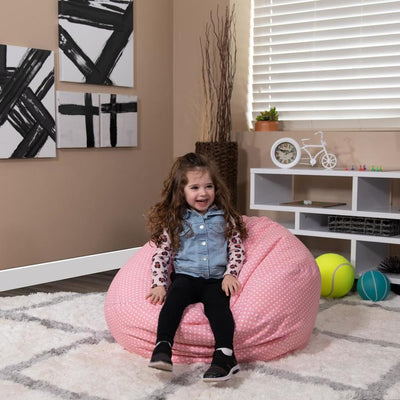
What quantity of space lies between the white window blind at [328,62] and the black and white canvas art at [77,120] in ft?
3.78

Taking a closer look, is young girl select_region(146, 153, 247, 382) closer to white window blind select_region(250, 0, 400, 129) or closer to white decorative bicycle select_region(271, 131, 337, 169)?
white decorative bicycle select_region(271, 131, 337, 169)

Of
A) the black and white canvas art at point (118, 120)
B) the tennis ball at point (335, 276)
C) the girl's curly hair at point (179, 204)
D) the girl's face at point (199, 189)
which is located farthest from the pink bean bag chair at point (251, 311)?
the black and white canvas art at point (118, 120)

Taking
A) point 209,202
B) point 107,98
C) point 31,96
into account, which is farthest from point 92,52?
point 209,202

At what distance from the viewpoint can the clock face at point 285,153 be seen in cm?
390

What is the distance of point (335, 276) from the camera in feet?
10.7

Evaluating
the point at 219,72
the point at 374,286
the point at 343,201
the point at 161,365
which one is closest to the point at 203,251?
the point at 161,365

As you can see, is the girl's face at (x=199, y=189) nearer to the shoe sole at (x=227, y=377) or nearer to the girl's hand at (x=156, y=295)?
the girl's hand at (x=156, y=295)

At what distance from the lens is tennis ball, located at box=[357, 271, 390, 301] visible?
128 inches

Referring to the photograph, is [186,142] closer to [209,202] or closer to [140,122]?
[140,122]

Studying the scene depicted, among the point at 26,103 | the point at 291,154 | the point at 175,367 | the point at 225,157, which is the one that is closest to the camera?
the point at 175,367

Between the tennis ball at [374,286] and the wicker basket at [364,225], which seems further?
the wicker basket at [364,225]

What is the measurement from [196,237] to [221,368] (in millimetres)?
607

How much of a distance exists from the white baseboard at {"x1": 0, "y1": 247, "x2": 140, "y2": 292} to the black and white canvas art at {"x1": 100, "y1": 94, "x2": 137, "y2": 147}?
725 mm

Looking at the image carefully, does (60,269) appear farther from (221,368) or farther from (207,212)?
(221,368)
